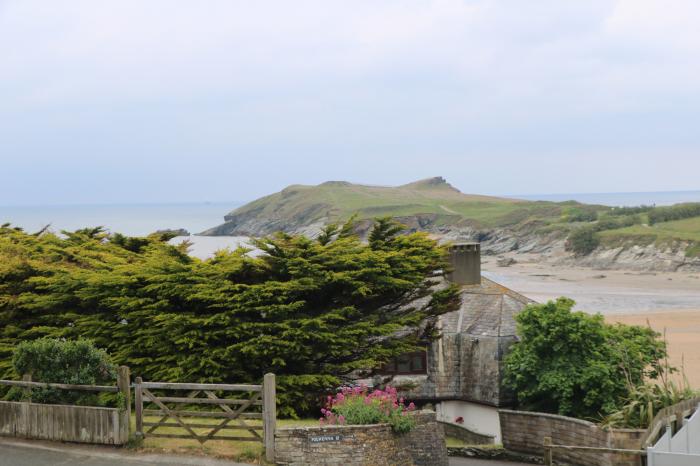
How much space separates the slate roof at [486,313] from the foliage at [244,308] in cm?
605

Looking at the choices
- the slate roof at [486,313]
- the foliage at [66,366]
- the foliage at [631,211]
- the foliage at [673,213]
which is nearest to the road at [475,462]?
the slate roof at [486,313]

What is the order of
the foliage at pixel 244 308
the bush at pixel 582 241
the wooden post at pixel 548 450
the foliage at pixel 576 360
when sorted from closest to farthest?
the wooden post at pixel 548 450
the foliage at pixel 244 308
the foliage at pixel 576 360
the bush at pixel 582 241

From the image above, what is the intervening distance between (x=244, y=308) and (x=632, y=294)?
70.2 meters

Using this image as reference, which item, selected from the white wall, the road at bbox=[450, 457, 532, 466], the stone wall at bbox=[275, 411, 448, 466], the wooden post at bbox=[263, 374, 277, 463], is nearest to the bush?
the white wall

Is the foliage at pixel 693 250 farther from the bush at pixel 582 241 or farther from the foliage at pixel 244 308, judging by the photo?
the foliage at pixel 244 308

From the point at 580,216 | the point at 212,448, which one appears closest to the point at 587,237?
the point at 580,216

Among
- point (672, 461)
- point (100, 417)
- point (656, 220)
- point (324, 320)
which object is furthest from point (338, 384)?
point (656, 220)

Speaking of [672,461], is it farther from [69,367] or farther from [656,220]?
[656,220]

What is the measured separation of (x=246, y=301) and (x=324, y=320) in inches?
84.9

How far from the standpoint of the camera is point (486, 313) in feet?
96.5

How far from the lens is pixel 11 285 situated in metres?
22.6

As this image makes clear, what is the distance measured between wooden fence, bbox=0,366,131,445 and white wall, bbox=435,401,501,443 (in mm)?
14522

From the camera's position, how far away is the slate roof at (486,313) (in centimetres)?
2848

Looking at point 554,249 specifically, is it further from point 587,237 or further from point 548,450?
point 548,450
